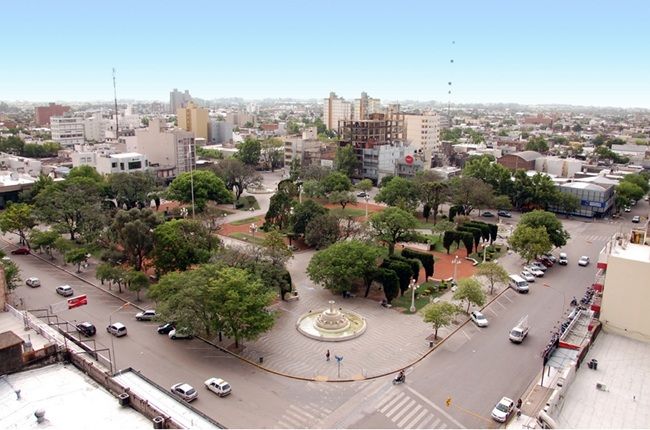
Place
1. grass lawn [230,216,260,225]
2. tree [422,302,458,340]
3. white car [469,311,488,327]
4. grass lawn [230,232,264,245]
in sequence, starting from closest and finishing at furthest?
tree [422,302,458,340]
white car [469,311,488,327]
grass lawn [230,232,264,245]
grass lawn [230,216,260,225]

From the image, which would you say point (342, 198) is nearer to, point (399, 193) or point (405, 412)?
point (399, 193)

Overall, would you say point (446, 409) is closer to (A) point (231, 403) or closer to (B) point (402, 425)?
(B) point (402, 425)

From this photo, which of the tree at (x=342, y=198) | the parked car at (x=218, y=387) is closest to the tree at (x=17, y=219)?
the parked car at (x=218, y=387)

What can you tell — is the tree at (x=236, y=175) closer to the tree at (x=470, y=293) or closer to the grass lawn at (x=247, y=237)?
the grass lawn at (x=247, y=237)

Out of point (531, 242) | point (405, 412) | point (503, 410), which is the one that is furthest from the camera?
point (531, 242)

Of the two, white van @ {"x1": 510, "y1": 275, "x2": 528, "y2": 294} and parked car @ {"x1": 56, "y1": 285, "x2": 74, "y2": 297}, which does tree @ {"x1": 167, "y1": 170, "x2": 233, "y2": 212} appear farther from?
white van @ {"x1": 510, "y1": 275, "x2": 528, "y2": 294}

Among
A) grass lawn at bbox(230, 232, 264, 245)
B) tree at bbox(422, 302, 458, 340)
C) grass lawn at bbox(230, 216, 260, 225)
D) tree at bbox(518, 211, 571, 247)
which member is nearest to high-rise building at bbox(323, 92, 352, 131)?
grass lawn at bbox(230, 216, 260, 225)

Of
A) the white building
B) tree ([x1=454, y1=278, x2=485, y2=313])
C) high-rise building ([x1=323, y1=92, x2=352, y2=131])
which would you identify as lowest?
tree ([x1=454, y1=278, x2=485, y2=313])

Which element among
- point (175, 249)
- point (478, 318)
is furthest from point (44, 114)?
point (478, 318)
